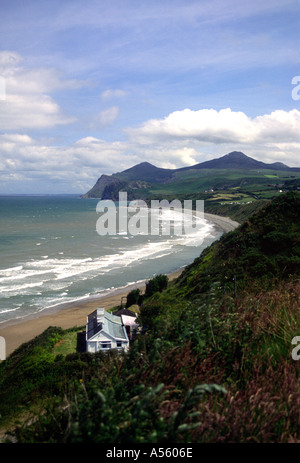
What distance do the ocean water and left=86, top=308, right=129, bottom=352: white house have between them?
1314 cm

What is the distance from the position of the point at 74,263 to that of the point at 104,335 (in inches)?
1340

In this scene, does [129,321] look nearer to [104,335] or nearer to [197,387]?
[104,335]

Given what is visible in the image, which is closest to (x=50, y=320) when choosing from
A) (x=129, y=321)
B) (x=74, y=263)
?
(x=129, y=321)

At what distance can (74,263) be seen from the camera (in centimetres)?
5353

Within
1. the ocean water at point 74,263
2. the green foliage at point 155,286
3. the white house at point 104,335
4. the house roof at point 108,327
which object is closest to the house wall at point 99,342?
the white house at point 104,335

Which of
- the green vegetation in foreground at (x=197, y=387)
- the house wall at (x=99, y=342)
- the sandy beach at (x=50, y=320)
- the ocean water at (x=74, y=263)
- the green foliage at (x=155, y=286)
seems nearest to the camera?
the green vegetation in foreground at (x=197, y=387)

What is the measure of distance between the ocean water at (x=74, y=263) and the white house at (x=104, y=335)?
13144 millimetres

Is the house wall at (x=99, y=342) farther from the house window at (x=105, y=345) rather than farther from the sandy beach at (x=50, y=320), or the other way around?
the sandy beach at (x=50, y=320)

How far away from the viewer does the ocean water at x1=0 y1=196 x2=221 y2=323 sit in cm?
3762

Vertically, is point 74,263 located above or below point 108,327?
below

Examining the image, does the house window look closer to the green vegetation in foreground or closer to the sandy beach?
the sandy beach

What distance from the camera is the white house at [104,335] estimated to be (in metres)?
20.8
